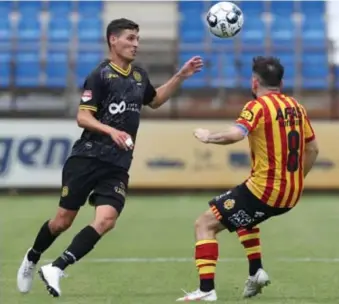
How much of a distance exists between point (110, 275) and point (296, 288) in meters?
1.85

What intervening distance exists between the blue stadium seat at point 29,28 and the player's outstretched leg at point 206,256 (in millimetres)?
17008

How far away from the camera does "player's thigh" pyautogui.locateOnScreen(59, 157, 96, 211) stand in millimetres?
7664

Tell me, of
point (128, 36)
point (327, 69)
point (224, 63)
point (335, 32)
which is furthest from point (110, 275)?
point (335, 32)

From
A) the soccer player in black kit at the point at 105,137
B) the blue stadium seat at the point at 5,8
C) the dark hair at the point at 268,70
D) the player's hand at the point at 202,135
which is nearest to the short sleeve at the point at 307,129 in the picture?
the dark hair at the point at 268,70

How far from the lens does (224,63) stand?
821 inches

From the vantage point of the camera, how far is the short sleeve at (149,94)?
8058mm

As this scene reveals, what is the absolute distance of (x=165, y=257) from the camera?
10.4 metres

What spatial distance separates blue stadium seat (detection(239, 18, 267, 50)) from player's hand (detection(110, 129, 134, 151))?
1636cm

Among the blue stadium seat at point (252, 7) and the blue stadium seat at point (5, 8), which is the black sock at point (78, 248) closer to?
the blue stadium seat at point (5, 8)

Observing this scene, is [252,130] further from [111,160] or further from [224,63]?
[224,63]

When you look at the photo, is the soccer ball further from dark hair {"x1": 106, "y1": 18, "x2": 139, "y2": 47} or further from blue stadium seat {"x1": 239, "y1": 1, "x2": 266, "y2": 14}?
blue stadium seat {"x1": 239, "y1": 1, "x2": 266, "y2": 14}

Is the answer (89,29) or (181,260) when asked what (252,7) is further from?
(181,260)

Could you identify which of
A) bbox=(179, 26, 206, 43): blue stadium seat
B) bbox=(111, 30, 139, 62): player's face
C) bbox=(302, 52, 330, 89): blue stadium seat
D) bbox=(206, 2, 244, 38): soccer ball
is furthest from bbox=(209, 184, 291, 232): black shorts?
bbox=(179, 26, 206, 43): blue stadium seat

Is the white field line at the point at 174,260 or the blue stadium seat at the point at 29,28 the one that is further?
the blue stadium seat at the point at 29,28
